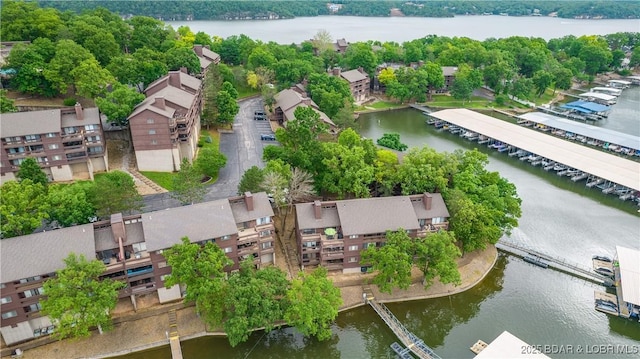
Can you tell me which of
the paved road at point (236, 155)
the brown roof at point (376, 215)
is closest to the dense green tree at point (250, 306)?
the brown roof at point (376, 215)

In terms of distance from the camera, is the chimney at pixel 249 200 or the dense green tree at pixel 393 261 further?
the chimney at pixel 249 200

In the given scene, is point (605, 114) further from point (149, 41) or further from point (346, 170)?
point (149, 41)

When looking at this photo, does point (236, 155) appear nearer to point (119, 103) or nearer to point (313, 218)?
point (119, 103)

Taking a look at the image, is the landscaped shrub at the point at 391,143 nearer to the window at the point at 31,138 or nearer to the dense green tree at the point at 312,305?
the dense green tree at the point at 312,305

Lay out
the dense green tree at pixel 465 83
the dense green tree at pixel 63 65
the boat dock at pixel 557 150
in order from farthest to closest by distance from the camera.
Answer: the dense green tree at pixel 465 83 → the boat dock at pixel 557 150 → the dense green tree at pixel 63 65

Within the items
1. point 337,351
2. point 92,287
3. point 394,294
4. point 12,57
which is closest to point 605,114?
point 394,294

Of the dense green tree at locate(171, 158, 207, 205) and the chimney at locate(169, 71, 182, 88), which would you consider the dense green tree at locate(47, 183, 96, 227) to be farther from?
the chimney at locate(169, 71, 182, 88)
